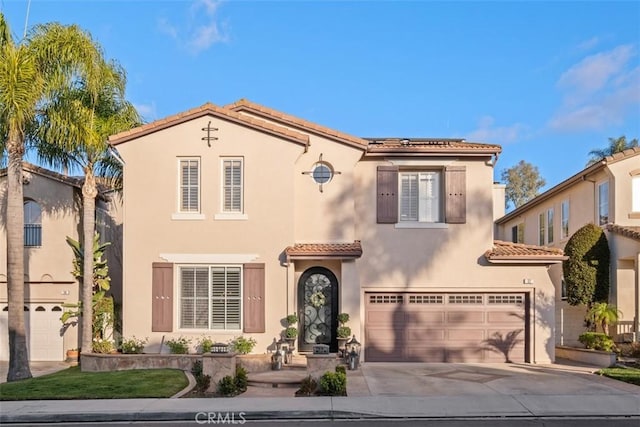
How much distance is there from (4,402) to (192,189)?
23.7ft

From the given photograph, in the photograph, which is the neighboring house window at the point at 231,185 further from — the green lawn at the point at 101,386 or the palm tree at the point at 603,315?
the palm tree at the point at 603,315

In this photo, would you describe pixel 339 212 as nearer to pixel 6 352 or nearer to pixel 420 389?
pixel 420 389

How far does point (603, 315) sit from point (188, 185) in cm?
1300

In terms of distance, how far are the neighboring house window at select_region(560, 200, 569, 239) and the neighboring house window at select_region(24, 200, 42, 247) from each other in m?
19.3

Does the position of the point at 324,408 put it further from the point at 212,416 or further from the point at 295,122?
the point at 295,122

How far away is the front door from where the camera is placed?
54.5ft

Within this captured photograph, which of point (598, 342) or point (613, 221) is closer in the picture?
point (598, 342)

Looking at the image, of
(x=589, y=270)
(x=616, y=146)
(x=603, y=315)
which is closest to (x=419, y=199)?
(x=589, y=270)

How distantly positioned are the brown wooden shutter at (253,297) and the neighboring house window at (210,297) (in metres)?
0.22

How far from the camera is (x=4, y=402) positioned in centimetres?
1139

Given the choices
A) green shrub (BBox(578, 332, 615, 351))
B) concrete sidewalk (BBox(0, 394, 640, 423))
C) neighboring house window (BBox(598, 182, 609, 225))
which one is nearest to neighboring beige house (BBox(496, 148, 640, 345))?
neighboring house window (BBox(598, 182, 609, 225))

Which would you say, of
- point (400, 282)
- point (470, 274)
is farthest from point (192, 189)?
point (470, 274)

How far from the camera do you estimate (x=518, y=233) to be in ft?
97.5

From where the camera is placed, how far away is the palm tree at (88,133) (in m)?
15.1
